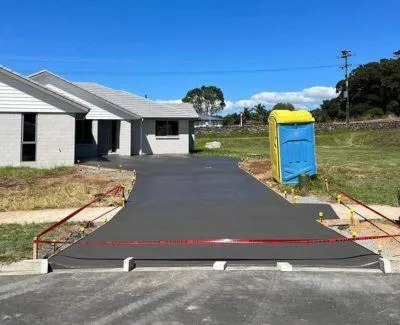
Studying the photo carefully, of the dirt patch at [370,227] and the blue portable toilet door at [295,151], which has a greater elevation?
the blue portable toilet door at [295,151]

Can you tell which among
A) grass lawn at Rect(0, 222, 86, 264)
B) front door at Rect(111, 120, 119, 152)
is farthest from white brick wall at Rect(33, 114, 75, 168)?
grass lawn at Rect(0, 222, 86, 264)

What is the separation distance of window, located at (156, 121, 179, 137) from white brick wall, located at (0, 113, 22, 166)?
1255cm

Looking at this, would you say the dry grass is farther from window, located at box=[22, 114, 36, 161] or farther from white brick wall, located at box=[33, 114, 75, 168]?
white brick wall, located at box=[33, 114, 75, 168]

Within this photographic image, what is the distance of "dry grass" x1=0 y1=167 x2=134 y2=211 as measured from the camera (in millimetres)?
14039

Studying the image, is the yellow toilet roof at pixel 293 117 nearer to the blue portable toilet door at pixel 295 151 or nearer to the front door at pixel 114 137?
the blue portable toilet door at pixel 295 151

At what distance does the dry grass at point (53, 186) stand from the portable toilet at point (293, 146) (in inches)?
211

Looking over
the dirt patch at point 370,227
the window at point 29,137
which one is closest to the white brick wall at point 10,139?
the window at point 29,137

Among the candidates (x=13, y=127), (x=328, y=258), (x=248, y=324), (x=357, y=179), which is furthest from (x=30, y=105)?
(x=248, y=324)

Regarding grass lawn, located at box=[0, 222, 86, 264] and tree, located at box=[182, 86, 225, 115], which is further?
tree, located at box=[182, 86, 225, 115]

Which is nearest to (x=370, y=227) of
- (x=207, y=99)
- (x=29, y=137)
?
(x=29, y=137)

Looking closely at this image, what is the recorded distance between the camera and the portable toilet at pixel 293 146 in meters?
17.1

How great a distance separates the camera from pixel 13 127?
23141 millimetres

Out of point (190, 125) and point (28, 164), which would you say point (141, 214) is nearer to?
point (28, 164)

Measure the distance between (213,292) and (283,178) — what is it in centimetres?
1102
